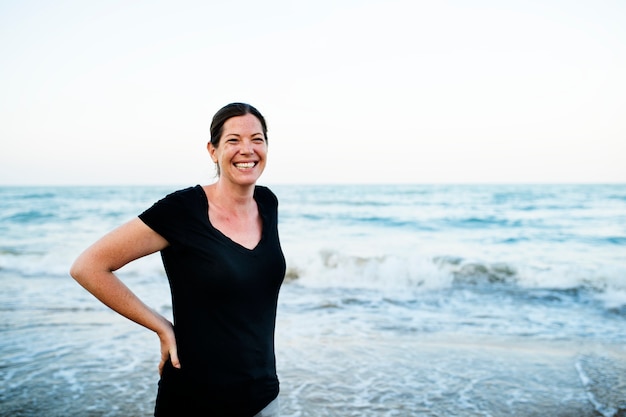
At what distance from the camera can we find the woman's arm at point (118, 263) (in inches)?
→ 82.4

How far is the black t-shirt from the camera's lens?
209 cm

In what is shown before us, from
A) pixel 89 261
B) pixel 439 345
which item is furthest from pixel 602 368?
pixel 89 261

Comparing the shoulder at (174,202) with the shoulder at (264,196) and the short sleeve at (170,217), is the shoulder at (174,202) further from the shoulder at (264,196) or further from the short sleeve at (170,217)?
the shoulder at (264,196)

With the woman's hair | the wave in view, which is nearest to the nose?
the woman's hair

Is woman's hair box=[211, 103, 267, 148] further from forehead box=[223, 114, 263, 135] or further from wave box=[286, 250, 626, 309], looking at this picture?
wave box=[286, 250, 626, 309]

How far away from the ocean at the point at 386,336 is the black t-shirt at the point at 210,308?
9.22ft

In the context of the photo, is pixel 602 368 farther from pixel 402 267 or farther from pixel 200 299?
pixel 402 267

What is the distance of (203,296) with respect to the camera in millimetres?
2094

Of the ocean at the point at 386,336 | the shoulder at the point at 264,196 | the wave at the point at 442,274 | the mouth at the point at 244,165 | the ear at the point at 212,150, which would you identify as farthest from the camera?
the wave at the point at 442,274

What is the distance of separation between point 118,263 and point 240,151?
712 mm

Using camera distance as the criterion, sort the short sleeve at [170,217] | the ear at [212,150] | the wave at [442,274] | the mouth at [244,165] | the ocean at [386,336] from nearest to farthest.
Result: the short sleeve at [170,217], the mouth at [244,165], the ear at [212,150], the ocean at [386,336], the wave at [442,274]

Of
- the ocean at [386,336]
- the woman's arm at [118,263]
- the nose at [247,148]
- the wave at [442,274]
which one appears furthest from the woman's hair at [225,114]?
the wave at [442,274]

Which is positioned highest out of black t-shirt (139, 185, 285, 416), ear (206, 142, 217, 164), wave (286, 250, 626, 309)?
ear (206, 142, 217, 164)

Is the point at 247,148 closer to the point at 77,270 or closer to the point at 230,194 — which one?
the point at 230,194
